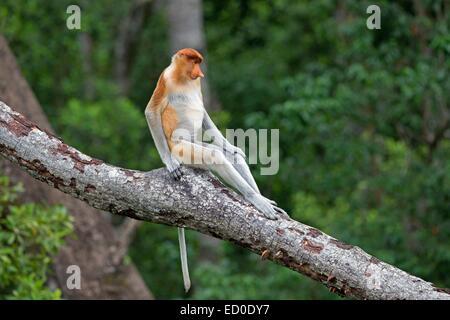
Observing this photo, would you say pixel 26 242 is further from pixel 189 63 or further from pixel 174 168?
pixel 174 168

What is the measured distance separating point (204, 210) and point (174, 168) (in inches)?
12.0

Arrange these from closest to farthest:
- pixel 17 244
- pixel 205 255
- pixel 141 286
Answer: pixel 17 244 → pixel 141 286 → pixel 205 255

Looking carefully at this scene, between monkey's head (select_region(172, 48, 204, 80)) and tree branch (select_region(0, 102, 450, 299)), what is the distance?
0.70m

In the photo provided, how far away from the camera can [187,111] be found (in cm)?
472

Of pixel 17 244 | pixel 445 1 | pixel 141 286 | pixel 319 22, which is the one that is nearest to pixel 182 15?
pixel 319 22

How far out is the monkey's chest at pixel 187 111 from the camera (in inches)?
185

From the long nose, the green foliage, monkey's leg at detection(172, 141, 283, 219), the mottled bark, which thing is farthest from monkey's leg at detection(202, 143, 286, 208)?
the mottled bark

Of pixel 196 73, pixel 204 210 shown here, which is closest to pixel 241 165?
pixel 196 73

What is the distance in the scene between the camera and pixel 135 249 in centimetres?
1055

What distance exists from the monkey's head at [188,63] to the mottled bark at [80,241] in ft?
6.37

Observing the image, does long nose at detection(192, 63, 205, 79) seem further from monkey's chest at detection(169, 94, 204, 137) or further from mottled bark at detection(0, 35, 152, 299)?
mottled bark at detection(0, 35, 152, 299)

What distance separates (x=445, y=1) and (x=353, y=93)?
1.11 metres

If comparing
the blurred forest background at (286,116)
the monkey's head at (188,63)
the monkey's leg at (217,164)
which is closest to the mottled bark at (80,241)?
the blurred forest background at (286,116)

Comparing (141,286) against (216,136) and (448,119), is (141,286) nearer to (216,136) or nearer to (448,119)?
(216,136)
